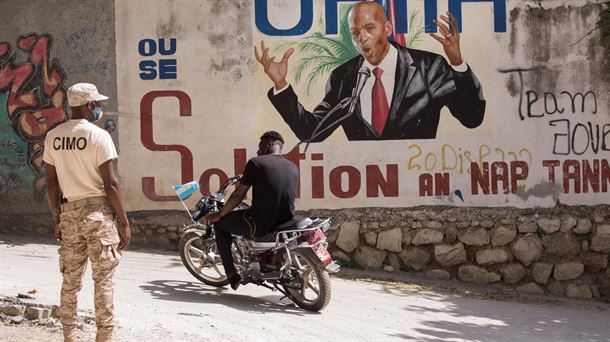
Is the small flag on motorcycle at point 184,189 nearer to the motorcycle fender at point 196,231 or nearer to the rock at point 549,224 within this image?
the motorcycle fender at point 196,231

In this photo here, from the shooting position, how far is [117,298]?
21.6 ft

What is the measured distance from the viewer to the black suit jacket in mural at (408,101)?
31.9 feet

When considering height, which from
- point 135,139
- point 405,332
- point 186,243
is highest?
point 135,139

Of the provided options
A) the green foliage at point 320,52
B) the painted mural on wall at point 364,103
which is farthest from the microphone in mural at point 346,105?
the green foliage at point 320,52

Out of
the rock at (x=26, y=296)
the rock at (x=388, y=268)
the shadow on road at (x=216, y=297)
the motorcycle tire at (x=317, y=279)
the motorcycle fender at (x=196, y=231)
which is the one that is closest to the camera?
the rock at (x=26, y=296)

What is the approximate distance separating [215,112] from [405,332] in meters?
4.32

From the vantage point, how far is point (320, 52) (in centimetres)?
973

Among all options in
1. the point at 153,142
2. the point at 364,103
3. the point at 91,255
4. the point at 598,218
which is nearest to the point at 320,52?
the point at 364,103

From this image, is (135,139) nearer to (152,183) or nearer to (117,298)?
(152,183)

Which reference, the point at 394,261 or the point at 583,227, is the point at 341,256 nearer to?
the point at 394,261

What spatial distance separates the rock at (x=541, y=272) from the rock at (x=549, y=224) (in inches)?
17.2

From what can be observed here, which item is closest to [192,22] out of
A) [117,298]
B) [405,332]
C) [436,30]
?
[436,30]

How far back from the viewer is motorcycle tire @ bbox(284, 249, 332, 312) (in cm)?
657

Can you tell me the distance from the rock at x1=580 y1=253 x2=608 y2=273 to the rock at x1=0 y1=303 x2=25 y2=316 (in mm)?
6943
